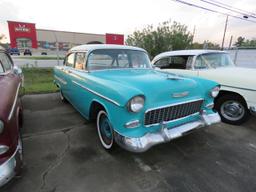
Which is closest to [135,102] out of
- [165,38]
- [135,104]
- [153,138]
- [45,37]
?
[135,104]

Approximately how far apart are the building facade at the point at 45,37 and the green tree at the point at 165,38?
11.3 meters

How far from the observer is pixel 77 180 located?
85.3 inches

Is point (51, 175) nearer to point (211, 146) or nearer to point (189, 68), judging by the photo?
point (211, 146)

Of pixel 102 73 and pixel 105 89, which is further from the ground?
pixel 102 73

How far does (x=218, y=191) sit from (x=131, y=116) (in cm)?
149

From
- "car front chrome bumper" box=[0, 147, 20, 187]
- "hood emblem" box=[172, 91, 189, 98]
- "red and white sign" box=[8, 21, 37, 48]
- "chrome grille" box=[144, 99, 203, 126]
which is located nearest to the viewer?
"car front chrome bumper" box=[0, 147, 20, 187]

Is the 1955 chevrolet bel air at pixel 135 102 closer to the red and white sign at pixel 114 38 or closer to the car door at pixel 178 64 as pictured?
the car door at pixel 178 64

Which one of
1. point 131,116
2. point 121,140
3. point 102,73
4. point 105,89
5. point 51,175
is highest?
point 102,73

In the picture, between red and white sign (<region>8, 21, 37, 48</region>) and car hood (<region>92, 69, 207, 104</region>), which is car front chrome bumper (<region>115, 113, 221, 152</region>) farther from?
red and white sign (<region>8, 21, 37, 48</region>)

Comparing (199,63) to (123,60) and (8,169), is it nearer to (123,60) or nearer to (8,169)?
(123,60)

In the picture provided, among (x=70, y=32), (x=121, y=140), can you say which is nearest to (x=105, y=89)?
(x=121, y=140)

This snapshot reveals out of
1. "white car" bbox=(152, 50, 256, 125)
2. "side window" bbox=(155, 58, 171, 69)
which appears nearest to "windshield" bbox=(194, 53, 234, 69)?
"white car" bbox=(152, 50, 256, 125)

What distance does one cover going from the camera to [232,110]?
3957 millimetres

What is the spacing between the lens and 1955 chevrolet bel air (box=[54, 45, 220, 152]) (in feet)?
6.94
